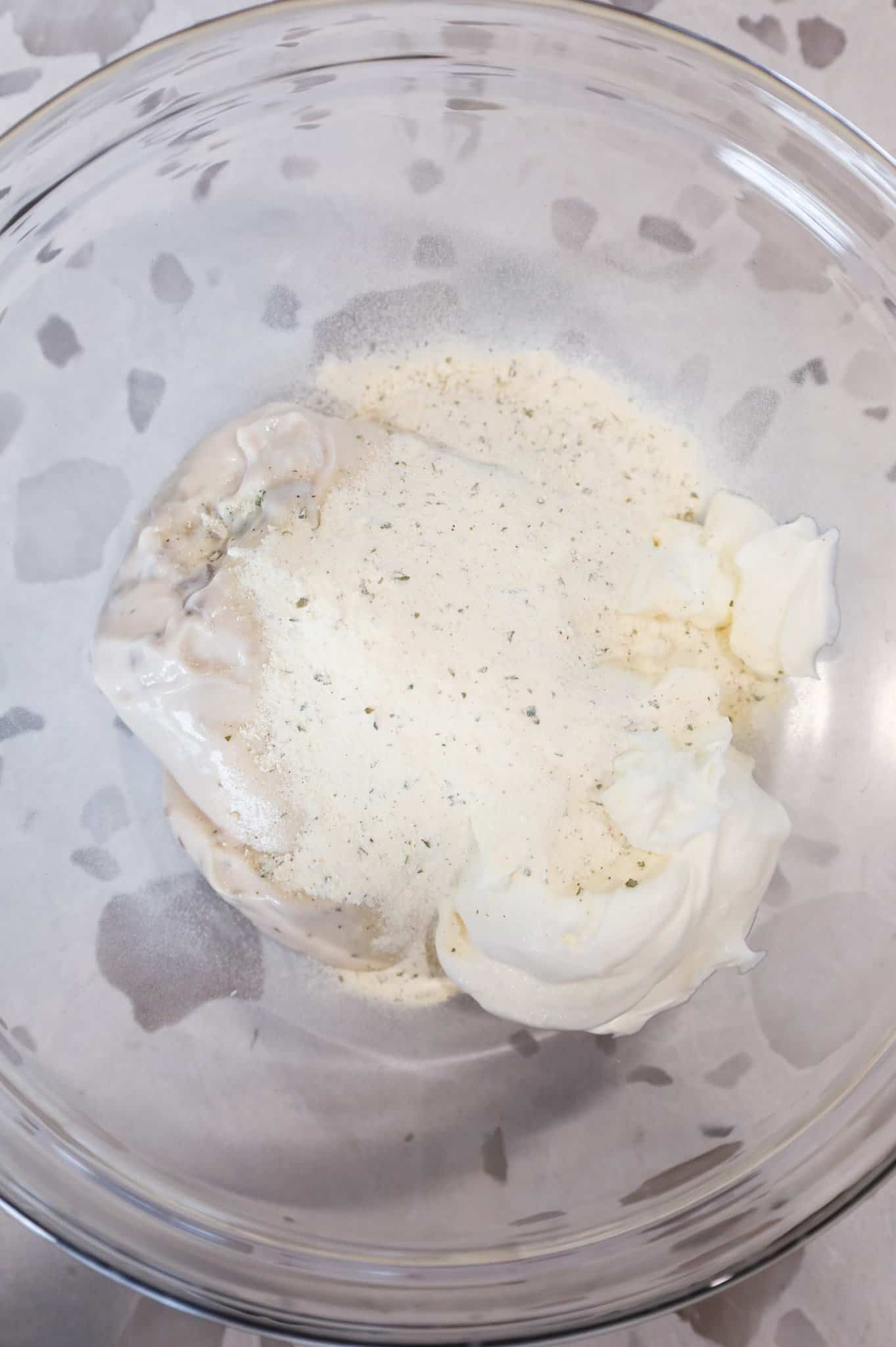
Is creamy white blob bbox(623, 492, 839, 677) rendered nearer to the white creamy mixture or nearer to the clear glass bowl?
the white creamy mixture

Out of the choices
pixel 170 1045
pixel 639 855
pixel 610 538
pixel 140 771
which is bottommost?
A: pixel 170 1045

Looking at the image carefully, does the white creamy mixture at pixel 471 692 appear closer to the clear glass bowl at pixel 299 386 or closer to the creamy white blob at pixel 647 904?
the creamy white blob at pixel 647 904

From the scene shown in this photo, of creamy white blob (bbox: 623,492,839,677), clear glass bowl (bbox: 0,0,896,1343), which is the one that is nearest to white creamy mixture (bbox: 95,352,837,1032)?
creamy white blob (bbox: 623,492,839,677)

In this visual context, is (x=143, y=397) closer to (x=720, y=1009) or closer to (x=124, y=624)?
(x=124, y=624)

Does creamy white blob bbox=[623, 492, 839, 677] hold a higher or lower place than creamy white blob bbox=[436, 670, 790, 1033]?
higher

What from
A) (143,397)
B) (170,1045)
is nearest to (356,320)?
(143,397)

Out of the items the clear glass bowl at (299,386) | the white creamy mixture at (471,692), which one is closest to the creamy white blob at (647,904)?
the white creamy mixture at (471,692)
